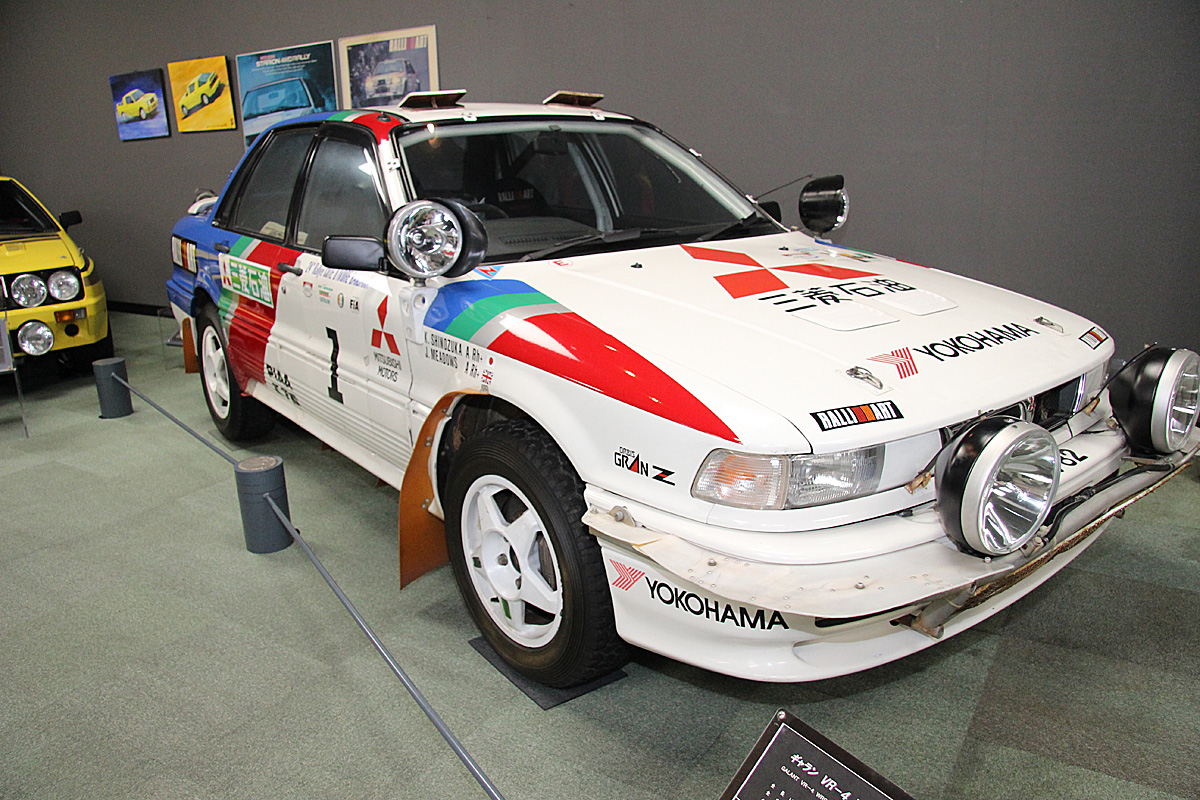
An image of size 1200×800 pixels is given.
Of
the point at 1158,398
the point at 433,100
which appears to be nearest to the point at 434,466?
the point at 433,100

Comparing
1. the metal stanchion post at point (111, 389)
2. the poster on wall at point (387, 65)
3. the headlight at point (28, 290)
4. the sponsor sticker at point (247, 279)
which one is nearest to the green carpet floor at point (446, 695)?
the sponsor sticker at point (247, 279)

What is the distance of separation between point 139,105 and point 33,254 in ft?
10.8

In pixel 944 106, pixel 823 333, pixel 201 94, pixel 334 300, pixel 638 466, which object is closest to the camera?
pixel 638 466

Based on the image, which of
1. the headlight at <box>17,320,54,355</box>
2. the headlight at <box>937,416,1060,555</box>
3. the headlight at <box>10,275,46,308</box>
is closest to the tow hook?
the headlight at <box>937,416,1060,555</box>

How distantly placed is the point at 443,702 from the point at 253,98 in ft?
20.8

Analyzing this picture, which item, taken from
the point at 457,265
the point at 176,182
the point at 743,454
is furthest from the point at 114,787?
the point at 176,182

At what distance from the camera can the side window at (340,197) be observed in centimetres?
268

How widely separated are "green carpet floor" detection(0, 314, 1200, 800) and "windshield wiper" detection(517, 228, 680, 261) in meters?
1.16

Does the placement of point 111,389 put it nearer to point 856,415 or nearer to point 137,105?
point 137,105

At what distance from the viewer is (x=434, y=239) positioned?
213cm

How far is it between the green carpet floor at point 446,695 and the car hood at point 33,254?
2726mm

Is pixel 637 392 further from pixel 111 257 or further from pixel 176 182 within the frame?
pixel 111 257

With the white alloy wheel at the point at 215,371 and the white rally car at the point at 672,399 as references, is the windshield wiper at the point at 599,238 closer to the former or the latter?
the white rally car at the point at 672,399

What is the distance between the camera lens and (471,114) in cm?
281
